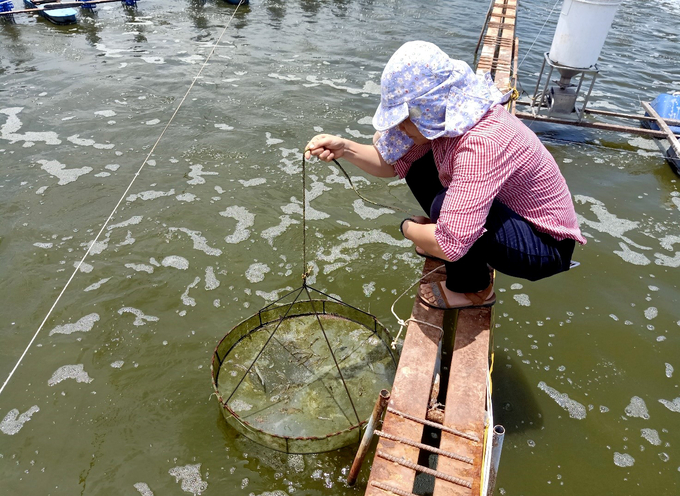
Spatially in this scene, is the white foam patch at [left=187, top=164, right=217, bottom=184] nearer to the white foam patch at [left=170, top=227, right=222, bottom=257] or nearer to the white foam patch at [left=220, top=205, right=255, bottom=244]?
the white foam patch at [left=220, top=205, right=255, bottom=244]

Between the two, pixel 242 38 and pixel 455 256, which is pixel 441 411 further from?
pixel 242 38

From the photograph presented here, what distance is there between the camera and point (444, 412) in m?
2.21

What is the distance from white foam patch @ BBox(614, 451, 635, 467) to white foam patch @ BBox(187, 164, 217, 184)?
15.6 ft

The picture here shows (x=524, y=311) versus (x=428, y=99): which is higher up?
(x=428, y=99)

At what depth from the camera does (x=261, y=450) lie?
9.36 feet

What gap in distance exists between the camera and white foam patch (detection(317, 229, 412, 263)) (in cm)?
445

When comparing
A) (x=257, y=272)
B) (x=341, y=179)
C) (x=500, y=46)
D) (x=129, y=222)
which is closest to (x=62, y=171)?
(x=129, y=222)

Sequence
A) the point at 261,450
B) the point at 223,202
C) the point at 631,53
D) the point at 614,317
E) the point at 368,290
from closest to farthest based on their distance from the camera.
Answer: the point at 261,450 → the point at 614,317 → the point at 368,290 → the point at 223,202 → the point at 631,53

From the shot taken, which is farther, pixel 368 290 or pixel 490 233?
pixel 368 290

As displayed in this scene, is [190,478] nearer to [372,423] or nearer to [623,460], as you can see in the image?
[372,423]

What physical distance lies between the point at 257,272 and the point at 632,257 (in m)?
3.65

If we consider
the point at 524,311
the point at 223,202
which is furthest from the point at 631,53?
the point at 223,202

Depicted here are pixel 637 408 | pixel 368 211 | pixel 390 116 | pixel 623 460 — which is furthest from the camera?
pixel 368 211

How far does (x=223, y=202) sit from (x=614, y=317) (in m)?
4.00
